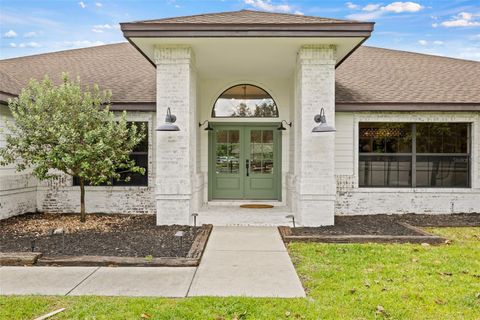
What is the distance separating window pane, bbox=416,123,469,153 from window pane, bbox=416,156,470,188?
220 millimetres

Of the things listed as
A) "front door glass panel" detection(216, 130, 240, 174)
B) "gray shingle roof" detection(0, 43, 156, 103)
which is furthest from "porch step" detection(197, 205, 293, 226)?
"gray shingle roof" detection(0, 43, 156, 103)

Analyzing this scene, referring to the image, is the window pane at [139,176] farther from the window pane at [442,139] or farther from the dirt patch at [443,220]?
the window pane at [442,139]

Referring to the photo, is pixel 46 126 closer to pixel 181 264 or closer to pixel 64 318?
pixel 181 264

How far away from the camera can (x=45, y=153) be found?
776 cm

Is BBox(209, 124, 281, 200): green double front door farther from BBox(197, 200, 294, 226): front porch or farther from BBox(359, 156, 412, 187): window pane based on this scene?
BBox(359, 156, 412, 187): window pane

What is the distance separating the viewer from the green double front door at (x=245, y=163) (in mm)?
10961

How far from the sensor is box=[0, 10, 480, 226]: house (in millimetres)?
7941

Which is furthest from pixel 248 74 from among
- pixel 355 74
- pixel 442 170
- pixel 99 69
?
pixel 442 170

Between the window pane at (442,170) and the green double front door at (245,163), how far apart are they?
3.99 metres

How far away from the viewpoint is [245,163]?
36.0 ft

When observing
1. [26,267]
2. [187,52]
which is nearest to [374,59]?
[187,52]

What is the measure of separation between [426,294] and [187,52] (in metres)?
6.39

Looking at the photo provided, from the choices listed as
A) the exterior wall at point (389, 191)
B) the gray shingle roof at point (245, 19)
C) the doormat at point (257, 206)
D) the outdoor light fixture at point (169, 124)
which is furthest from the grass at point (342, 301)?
the gray shingle roof at point (245, 19)

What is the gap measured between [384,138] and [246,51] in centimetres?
453
